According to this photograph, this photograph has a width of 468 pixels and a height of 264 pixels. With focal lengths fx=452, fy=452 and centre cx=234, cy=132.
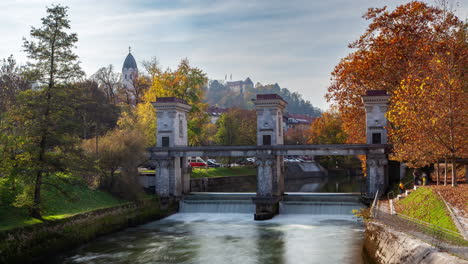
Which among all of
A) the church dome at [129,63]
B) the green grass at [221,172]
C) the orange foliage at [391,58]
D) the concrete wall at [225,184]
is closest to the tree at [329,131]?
the green grass at [221,172]

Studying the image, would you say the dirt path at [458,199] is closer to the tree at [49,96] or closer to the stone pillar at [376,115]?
the stone pillar at [376,115]

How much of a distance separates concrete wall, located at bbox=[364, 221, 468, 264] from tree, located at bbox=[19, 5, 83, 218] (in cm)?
1786

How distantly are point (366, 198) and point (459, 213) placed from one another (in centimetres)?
1583

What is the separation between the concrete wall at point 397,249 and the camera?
1466 centimetres

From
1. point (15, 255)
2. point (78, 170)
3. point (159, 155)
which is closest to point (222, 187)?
point (159, 155)

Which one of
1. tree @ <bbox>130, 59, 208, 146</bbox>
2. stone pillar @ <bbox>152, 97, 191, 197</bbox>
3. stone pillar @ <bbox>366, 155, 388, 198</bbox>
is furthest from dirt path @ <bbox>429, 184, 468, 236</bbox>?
tree @ <bbox>130, 59, 208, 146</bbox>

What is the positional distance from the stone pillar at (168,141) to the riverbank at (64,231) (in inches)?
146

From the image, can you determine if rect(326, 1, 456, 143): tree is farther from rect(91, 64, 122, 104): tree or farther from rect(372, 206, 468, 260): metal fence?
rect(91, 64, 122, 104): tree

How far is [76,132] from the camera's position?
90.7ft

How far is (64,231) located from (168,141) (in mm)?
15690

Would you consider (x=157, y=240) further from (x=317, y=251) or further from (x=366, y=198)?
(x=366, y=198)

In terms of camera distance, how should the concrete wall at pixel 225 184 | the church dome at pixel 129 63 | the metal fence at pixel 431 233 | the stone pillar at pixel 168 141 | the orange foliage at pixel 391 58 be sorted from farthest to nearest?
the church dome at pixel 129 63 < the concrete wall at pixel 225 184 < the stone pillar at pixel 168 141 < the orange foliage at pixel 391 58 < the metal fence at pixel 431 233

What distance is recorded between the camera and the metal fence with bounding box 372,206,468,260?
15.0 meters

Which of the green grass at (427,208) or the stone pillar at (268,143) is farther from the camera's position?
the stone pillar at (268,143)
